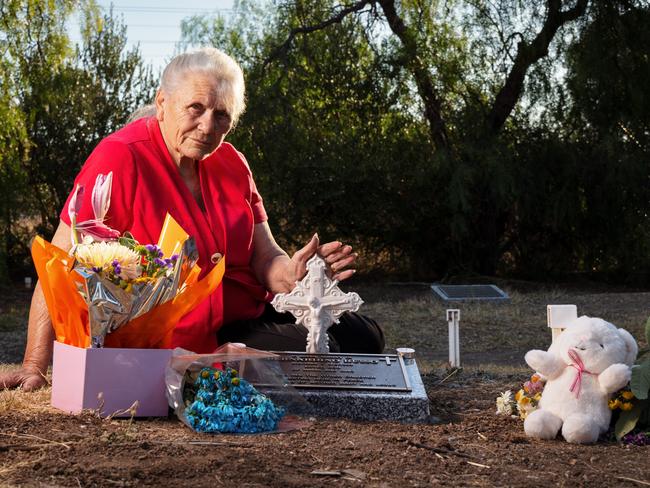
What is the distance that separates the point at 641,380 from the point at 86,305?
2031mm

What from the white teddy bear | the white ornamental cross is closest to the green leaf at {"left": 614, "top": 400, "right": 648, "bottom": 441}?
the white teddy bear

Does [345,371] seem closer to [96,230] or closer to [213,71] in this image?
[96,230]

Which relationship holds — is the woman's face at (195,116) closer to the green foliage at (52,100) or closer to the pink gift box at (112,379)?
the pink gift box at (112,379)

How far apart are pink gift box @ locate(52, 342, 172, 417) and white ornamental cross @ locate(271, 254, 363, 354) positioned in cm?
79

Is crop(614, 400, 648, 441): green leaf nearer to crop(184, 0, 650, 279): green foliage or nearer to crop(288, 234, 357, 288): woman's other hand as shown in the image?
crop(288, 234, 357, 288): woman's other hand

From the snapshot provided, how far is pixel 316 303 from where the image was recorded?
13.2ft

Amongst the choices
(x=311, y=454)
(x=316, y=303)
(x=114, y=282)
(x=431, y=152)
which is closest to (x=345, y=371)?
(x=316, y=303)

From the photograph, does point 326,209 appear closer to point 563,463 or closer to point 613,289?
point 613,289

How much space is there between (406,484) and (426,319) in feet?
21.3

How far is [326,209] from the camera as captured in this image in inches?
492

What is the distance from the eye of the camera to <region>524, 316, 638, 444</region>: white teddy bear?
10.9 ft

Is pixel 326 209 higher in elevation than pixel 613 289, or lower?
higher

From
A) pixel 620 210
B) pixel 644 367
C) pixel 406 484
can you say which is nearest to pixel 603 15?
pixel 620 210

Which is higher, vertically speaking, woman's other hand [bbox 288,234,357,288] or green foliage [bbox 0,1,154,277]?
green foliage [bbox 0,1,154,277]
